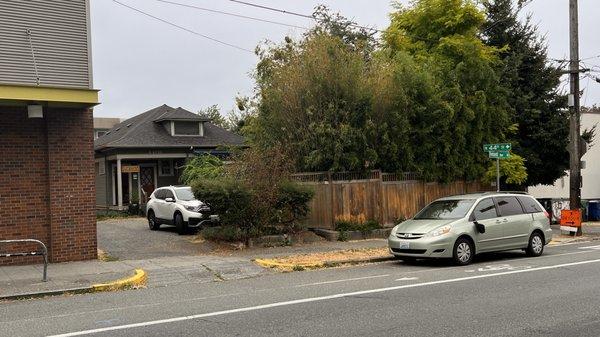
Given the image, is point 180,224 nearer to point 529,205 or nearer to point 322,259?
point 322,259

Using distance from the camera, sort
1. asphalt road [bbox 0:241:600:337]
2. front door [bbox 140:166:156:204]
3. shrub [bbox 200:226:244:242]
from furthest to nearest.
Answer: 1. front door [bbox 140:166:156:204]
2. shrub [bbox 200:226:244:242]
3. asphalt road [bbox 0:241:600:337]

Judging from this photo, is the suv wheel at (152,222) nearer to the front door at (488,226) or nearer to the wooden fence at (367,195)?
the wooden fence at (367,195)

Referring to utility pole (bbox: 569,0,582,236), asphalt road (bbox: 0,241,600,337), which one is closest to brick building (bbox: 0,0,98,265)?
asphalt road (bbox: 0,241,600,337)

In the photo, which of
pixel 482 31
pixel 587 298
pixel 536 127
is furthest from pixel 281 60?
pixel 587 298

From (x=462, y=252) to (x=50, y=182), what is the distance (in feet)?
30.4

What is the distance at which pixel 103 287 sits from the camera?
34.5 feet

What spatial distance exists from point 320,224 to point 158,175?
47.9 ft

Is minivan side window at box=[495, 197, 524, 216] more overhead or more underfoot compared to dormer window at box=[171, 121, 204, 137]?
more underfoot

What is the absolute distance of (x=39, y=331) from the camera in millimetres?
7199

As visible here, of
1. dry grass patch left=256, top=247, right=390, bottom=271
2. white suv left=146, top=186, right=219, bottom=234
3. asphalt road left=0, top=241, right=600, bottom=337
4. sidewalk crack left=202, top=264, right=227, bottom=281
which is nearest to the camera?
asphalt road left=0, top=241, right=600, bottom=337

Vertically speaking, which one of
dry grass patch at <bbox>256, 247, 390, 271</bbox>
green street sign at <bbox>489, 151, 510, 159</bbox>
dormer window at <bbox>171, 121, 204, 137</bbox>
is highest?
dormer window at <bbox>171, 121, 204, 137</bbox>

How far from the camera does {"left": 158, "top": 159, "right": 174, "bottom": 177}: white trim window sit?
98.9 ft

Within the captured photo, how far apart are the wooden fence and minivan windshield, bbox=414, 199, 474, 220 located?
13.5 ft

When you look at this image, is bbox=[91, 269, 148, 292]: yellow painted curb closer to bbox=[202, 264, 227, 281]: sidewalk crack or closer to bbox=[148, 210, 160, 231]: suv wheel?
bbox=[202, 264, 227, 281]: sidewalk crack
